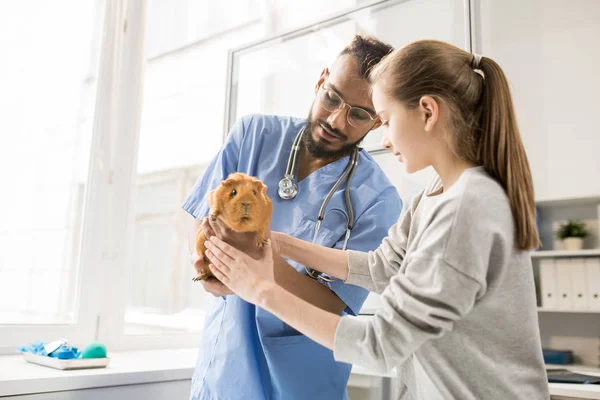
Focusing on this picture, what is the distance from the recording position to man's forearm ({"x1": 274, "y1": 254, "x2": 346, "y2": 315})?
1075 mm

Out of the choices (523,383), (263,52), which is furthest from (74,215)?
(523,383)

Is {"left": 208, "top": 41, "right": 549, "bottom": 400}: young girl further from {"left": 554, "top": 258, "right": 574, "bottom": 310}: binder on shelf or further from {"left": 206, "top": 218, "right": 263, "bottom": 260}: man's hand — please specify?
{"left": 554, "top": 258, "right": 574, "bottom": 310}: binder on shelf

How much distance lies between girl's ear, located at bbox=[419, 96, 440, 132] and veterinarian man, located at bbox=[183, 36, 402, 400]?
1.28 feet

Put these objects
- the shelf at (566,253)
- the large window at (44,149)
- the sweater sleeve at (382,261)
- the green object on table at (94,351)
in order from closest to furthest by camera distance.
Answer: the sweater sleeve at (382,261), the green object on table at (94,351), the large window at (44,149), the shelf at (566,253)

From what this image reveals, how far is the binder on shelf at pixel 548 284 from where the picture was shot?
2.11 meters

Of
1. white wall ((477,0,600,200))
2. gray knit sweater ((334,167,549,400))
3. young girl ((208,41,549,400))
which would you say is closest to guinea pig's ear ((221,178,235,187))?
young girl ((208,41,549,400))

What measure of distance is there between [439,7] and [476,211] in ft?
4.27

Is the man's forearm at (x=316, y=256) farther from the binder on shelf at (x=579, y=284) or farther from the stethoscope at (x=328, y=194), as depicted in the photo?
the binder on shelf at (x=579, y=284)

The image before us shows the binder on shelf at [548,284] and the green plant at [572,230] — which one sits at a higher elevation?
the green plant at [572,230]

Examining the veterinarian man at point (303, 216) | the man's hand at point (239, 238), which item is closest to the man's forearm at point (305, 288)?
the veterinarian man at point (303, 216)

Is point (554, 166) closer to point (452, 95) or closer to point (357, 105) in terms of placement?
point (357, 105)

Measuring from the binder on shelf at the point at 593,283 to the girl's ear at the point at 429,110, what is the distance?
60.7 inches

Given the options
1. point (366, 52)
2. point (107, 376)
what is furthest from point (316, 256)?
point (107, 376)

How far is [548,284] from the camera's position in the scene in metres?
2.13
